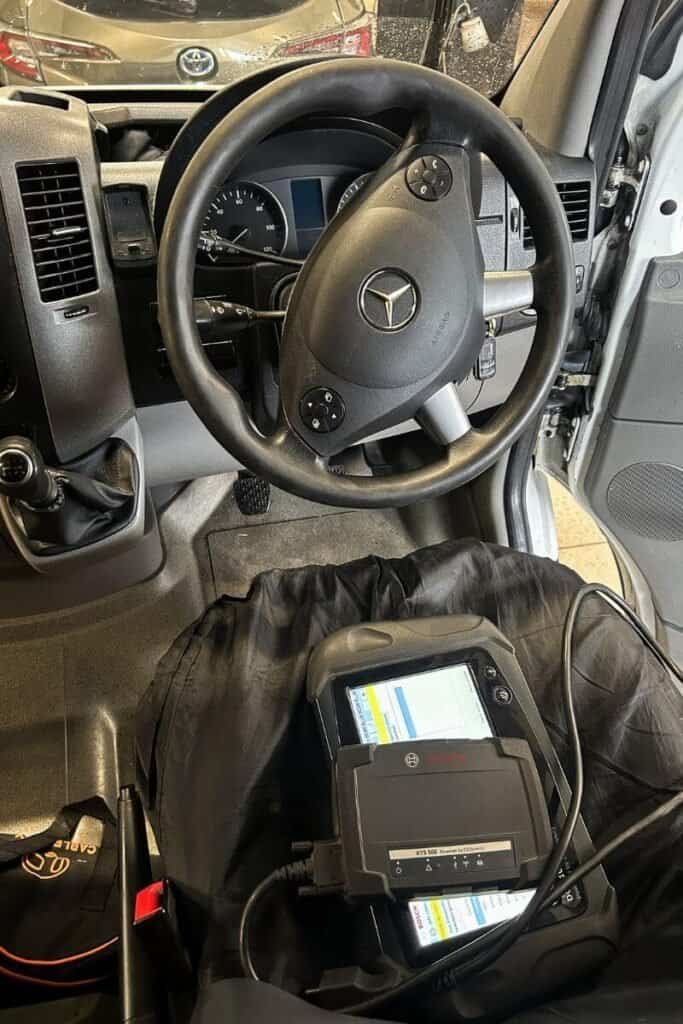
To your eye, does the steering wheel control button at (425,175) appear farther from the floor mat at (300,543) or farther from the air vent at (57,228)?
the floor mat at (300,543)

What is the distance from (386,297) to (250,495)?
0.96 metres

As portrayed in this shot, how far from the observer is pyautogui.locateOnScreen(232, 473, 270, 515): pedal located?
1616 mm

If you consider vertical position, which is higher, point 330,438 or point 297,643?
point 330,438

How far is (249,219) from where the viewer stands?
3.13 ft

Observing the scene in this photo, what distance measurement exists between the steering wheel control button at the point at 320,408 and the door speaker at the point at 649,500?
0.81 m

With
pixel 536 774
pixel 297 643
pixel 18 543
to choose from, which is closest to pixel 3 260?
pixel 18 543

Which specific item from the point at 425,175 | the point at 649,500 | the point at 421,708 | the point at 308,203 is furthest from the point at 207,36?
the point at 421,708

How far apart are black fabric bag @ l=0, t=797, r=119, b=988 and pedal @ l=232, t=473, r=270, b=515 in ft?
2.10

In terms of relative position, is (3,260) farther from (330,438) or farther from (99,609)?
(99,609)

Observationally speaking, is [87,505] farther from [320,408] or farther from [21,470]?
[320,408]

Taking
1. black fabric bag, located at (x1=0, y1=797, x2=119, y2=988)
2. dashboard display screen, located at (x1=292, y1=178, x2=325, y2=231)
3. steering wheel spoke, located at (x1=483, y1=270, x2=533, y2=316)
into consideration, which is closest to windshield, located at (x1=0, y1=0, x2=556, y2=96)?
dashboard display screen, located at (x1=292, y1=178, x2=325, y2=231)

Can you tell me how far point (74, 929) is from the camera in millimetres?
997

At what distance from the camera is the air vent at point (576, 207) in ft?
3.57

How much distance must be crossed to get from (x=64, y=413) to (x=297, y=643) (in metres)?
0.42
